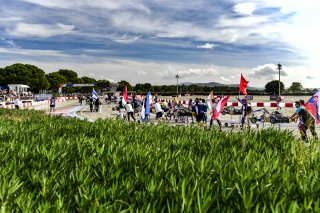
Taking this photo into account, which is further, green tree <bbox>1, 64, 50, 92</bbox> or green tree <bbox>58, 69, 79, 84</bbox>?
green tree <bbox>58, 69, 79, 84</bbox>

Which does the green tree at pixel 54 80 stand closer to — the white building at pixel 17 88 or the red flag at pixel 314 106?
the white building at pixel 17 88

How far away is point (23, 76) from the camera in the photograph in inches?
4402

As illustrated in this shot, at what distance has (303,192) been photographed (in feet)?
14.3

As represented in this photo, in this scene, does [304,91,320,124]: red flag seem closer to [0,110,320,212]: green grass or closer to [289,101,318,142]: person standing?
[289,101,318,142]: person standing

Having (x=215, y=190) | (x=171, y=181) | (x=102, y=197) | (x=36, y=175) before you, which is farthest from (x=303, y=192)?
(x=36, y=175)

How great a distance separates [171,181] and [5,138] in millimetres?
5592

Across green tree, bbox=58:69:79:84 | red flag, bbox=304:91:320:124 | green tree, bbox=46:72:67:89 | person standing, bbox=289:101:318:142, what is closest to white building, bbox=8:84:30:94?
green tree, bbox=46:72:67:89

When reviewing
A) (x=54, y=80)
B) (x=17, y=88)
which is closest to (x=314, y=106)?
(x=17, y=88)

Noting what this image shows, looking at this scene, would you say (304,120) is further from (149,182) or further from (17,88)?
(17,88)

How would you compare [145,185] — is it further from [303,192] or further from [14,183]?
[303,192]

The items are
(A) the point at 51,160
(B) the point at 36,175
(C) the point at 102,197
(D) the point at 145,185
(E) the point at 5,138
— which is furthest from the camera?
(E) the point at 5,138

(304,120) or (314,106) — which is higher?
(314,106)

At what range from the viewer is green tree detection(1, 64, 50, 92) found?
11081 centimetres

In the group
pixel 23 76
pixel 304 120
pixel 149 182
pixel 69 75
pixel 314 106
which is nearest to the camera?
pixel 149 182
